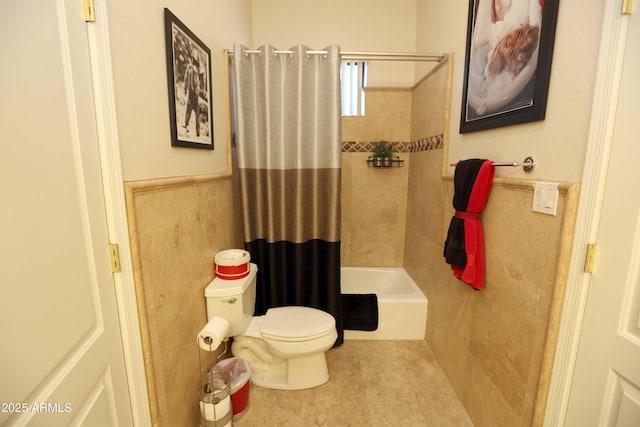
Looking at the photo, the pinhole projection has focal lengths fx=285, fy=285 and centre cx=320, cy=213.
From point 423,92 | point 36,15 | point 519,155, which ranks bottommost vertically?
point 519,155

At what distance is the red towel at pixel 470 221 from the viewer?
1366 mm

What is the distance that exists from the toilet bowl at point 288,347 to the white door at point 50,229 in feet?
2.86

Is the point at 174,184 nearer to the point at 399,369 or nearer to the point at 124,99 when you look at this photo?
the point at 124,99

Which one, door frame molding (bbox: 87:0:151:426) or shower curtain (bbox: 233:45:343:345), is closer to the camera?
door frame molding (bbox: 87:0:151:426)

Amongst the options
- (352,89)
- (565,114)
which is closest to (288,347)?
(565,114)

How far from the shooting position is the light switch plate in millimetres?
1004

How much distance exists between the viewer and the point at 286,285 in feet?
6.82

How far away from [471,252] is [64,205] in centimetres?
159

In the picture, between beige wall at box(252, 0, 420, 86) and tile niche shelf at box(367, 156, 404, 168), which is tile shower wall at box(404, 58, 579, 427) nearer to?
tile niche shelf at box(367, 156, 404, 168)

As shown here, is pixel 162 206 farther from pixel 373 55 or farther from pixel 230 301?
pixel 373 55

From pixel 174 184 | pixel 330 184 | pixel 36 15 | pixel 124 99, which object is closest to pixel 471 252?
pixel 330 184

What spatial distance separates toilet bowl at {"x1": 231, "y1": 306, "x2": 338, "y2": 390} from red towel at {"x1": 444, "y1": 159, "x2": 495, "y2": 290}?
823 mm

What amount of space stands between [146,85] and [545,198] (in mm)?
1521

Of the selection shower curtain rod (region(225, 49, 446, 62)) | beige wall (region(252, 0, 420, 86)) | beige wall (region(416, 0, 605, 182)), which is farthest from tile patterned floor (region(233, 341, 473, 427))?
beige wall (region(252, 0, 420, 86))
